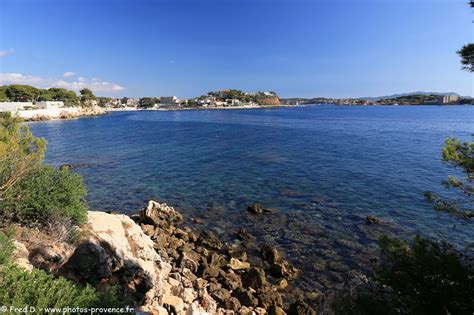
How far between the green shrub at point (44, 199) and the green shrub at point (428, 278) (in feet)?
36.4

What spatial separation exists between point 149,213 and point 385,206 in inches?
660

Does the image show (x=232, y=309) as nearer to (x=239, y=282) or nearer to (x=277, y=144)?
(x=239, y=282)

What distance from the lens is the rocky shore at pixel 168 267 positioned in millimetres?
8828

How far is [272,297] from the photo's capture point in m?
10.7

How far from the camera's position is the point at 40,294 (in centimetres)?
494

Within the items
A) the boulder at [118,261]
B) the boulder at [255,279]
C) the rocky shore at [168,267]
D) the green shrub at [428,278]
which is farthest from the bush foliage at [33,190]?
the green shrub at [428,278]

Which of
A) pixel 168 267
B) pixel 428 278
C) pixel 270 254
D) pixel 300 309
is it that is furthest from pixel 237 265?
pixel 428 278

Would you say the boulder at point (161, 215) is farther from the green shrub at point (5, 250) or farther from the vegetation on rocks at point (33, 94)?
the vegetation on rocks at point (33, 94)

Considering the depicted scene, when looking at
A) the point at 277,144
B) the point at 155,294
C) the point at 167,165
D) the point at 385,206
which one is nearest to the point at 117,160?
the point at 167,165

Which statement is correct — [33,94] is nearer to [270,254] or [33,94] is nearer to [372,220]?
[270,254]

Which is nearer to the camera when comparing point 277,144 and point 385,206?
point 385,206

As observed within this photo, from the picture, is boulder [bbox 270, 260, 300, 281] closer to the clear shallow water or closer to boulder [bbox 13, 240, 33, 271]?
the clear shallow water

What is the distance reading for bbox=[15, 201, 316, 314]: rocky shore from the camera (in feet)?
29.0

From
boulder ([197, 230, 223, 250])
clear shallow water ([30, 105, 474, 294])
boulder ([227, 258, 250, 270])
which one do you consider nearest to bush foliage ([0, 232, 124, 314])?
boulder ([227, 258, 250, 270])
